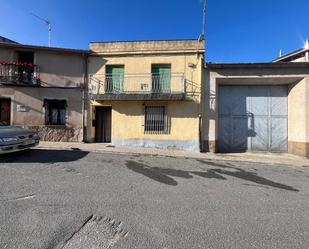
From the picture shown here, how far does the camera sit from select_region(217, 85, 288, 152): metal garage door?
36.1ft

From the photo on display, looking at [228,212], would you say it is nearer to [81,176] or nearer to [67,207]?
[67,207]

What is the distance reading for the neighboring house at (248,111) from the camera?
409 inches

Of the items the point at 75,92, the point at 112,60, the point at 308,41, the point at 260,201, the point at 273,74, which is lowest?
the point at 260,201

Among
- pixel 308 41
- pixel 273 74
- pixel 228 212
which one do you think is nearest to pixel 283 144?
pixel 273 74

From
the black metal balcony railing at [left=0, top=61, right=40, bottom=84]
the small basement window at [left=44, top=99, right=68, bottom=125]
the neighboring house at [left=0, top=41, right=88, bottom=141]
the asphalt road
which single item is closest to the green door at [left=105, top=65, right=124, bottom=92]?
the neighboring house at [left=0, top=41, right=88, bottom=141]

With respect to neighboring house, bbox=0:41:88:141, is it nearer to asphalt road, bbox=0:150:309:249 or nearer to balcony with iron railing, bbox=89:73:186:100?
balcony with iron railing, bbox=89:73:186:100

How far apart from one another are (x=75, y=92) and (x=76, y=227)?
33.2 feet

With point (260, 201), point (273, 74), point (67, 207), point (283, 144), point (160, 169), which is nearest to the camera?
point (67, 207)

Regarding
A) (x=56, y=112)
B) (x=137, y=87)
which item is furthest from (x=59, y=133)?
(x=137, y=87)

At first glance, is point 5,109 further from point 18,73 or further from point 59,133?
point 59,133

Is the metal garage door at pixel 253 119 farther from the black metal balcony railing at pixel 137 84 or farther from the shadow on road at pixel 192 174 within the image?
the shadow on road at pixel 192 174

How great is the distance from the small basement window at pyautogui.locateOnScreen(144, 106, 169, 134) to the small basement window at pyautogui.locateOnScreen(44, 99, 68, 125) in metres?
5.04

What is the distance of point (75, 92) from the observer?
11500mm

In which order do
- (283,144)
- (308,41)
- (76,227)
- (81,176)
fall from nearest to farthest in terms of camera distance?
(76,227)
(81,176)
(283,144)
(308,41)
